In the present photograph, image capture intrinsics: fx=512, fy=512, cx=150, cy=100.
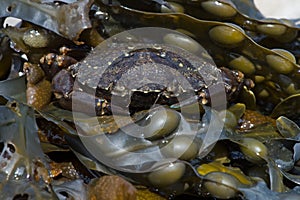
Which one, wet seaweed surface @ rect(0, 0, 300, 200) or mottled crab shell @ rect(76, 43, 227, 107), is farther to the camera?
mottled crab shell @ rect(76, 43, 227, 107)

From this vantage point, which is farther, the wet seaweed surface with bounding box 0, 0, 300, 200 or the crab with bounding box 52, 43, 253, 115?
the crab with bounding box 52, 43, 253, 115

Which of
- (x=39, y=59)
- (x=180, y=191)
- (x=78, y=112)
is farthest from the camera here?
(x=39, y=59)

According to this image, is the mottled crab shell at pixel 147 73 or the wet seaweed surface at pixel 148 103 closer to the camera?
the wet seaweed surface at pixel 148 103

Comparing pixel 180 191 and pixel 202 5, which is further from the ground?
pixel 202 5

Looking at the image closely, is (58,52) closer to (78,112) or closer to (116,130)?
(78,112)

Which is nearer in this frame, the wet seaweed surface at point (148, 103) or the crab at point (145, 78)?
the wet seaweed surface at point (148, 103)

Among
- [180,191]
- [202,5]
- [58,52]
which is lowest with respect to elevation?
[180,191]

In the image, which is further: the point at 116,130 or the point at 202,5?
the point at 202,5

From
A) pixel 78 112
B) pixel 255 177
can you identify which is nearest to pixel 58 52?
pixel 78 112
